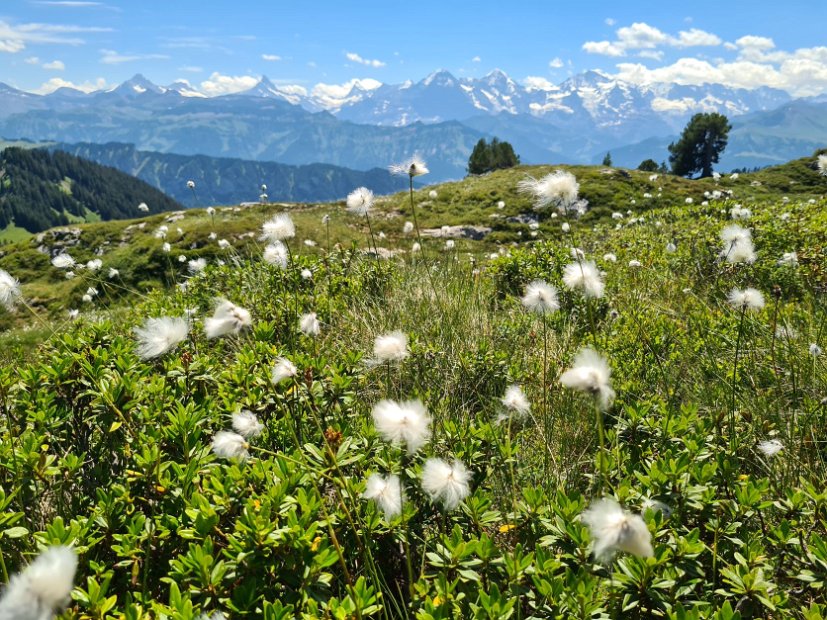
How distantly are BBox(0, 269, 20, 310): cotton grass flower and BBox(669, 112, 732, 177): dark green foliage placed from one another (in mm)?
90410

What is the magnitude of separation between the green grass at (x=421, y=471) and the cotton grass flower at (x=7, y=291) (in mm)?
272

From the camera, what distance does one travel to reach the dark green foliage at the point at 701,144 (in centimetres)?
7712

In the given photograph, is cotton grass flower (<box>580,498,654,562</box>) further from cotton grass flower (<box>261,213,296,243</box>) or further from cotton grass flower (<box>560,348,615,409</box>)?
cotton grass flower (<box>261,213,296,243</box>)

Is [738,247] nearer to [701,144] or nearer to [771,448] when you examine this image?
[771,448]

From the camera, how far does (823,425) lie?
11.8 feet

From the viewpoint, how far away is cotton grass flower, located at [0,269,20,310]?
3341 mm

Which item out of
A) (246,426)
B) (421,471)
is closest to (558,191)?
(421,471)

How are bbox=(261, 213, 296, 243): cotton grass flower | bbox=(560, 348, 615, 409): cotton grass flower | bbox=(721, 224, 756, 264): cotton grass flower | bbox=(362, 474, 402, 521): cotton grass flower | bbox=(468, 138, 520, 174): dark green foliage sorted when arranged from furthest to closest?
bbox=(468, 138, 520, 174): dark green foliage → bbox=(721, 224, 756, 264): cotton grass flower → bbox=(261, 213, 296, 243): cotton grass flower → bbox=(362, 474, 402, 521): cotton grass flower → bbox=(560, 348, 615, 409): cotton grass flower

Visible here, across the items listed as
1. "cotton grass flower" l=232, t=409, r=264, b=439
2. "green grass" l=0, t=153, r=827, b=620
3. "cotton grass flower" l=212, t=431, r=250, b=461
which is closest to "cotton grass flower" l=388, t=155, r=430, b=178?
"green grass" l=0, t=153, r=827, b=620

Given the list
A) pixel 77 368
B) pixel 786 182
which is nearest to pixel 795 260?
pixel 77 368

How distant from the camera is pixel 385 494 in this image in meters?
2.24

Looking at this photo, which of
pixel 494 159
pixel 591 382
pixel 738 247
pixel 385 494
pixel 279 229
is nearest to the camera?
pixel 591 382

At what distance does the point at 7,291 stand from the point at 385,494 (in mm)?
3105

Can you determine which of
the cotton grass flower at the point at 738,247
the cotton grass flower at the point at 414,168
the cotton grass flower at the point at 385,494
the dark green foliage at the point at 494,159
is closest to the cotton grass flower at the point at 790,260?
the cotton grass flower at the point at 738,247
